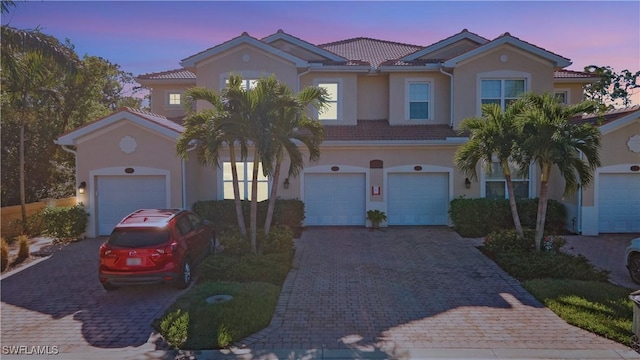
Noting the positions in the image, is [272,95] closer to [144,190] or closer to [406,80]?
[144,190]

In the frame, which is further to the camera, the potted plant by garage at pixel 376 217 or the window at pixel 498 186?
the window at pixel 498 186

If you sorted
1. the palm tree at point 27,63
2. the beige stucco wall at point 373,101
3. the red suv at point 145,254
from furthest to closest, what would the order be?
the beige stucco wall at point 373,101 → the palm tree at point 27,63 → the red suv at point 145,254

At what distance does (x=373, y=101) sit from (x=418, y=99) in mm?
1841

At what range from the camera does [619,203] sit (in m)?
14.6

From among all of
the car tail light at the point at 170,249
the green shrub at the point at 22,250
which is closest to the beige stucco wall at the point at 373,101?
the car tail light at the point at 170,249

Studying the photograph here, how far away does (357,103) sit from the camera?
17.8m

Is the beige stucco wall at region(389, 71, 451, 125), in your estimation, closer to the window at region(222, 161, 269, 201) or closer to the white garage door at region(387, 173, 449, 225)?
the white garage door at region(387, 173, 449, 225)

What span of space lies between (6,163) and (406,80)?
1683 cm

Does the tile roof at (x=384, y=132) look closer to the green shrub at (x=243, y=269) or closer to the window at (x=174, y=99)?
the green shrub at (x=243, y=269)

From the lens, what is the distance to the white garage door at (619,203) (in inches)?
570

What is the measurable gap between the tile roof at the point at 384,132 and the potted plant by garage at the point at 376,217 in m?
2.68

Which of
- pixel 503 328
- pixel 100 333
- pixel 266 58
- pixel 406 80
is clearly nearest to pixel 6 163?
pixel 266 58

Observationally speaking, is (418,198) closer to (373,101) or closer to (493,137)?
(373,101)

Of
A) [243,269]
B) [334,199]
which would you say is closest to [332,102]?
[334,199]
